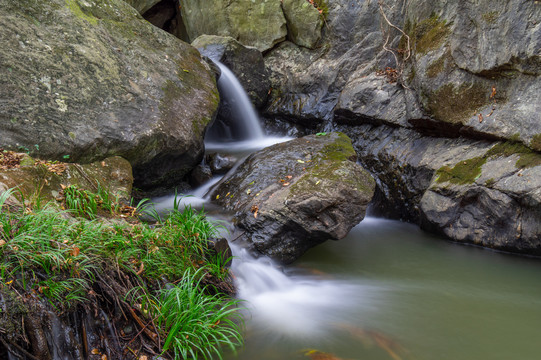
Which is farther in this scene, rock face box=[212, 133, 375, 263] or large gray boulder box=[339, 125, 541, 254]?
large gray boulder box=[339, 125, 541, 254]

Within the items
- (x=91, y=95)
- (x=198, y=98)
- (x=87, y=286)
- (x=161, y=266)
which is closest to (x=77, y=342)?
(x=87, y=286)

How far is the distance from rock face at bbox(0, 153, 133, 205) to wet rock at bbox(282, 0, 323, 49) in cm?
774

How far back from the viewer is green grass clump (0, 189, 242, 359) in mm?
2242

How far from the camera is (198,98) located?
604 cm

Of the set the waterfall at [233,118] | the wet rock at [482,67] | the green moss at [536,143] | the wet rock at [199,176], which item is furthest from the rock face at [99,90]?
the green moss at [536,143]

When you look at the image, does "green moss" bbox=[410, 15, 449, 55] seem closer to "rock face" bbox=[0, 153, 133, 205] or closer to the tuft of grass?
"rock face" bbox=[0, 153, 133, 205]

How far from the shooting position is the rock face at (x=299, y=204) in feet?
14.0

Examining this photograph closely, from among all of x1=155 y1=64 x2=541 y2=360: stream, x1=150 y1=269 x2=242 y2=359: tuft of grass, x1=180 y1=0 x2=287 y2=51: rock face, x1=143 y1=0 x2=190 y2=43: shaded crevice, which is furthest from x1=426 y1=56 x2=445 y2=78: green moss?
x1=143 y1=0 x2=190 y2=43: shaded crevice

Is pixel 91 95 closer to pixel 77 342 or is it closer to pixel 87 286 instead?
pixel 87 286

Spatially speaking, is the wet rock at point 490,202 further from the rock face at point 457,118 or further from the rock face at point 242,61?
the rock face at point 242,61

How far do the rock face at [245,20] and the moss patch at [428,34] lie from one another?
Answer: 548 cm

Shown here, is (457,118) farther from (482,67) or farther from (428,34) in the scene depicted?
(428,34)

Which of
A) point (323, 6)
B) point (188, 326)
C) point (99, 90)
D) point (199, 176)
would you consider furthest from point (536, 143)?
point (323, 6)

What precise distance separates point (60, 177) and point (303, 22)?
9.01 meters
